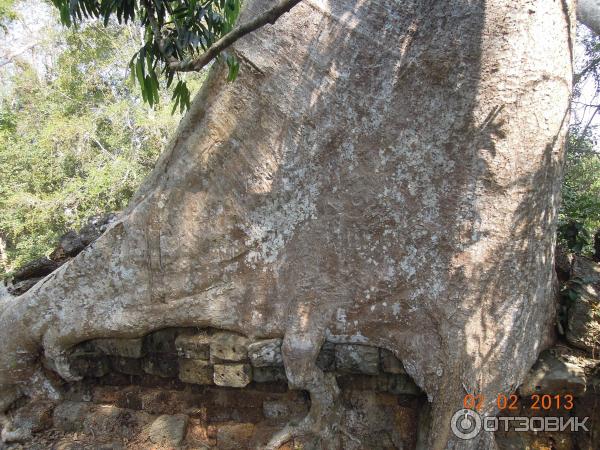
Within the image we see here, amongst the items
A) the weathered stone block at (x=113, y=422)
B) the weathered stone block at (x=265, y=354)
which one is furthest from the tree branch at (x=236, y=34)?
the weathered stone block at (x=113, y=422)

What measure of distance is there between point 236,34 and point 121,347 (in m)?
2.23

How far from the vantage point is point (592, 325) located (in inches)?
110

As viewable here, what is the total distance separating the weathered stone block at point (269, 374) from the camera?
2.76m

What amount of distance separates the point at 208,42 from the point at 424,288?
177 cm

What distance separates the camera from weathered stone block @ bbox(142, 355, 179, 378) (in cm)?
295

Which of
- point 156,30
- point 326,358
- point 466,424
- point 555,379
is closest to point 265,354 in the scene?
point 326,358

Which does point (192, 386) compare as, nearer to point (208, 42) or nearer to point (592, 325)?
point (208, 42)

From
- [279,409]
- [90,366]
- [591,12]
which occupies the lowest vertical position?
[279,409]

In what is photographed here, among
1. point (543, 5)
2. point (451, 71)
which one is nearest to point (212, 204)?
point (451, 71)

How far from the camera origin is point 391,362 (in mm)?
2660

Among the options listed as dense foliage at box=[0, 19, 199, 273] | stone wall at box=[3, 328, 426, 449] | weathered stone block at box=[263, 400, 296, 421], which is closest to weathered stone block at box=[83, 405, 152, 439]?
stone wall at box=[3, 328, 426, 449]

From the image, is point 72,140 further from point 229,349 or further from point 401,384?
point 401,384

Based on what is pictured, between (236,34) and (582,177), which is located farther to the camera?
(582,177)

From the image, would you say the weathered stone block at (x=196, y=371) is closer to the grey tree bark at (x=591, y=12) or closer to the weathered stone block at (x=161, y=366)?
the weathered stone block at (x=161, y=366)
